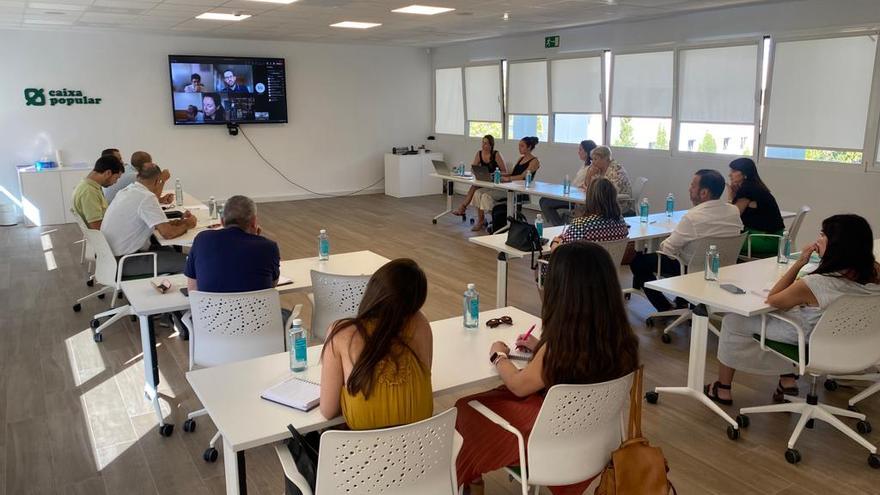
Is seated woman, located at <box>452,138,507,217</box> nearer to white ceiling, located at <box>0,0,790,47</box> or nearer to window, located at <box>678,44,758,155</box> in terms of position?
white ceiling, located at <box>0,0,790,47</box>

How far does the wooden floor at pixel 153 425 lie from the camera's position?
3.18 meters

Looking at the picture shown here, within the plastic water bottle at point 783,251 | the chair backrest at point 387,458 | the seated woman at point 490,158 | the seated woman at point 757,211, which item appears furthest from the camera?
the seated woman at point 490,158

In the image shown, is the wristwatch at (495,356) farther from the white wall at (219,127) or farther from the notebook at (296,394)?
the white wall at (219,127)

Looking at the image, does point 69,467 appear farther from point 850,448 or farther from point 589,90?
point 589,90

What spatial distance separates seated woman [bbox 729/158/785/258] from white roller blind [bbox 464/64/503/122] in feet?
22.3

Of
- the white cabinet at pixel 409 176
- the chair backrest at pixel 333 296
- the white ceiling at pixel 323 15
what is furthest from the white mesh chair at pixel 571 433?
the white cabinet at pixel 409 176

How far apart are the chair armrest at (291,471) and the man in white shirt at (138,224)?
327 centimetres

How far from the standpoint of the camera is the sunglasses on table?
10.3 feet

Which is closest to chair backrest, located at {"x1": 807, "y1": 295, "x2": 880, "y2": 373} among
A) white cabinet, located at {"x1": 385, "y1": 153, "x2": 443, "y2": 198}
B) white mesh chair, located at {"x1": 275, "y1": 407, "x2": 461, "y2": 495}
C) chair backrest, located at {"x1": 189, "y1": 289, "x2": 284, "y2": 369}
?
white mesh chair, located at {"x1": 275, "y1": 407, "x2": 461, "y2": 495}

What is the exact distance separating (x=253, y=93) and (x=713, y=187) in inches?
347

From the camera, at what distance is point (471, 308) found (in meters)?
3.10

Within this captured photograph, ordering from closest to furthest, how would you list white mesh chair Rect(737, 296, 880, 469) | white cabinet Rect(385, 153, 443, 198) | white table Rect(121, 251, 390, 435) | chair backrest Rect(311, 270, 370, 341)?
white mesh chair Rect(737, 296, 880, 469), white table Rect(121, 251, 390, 435), chair backrest Rect(311, 270, 370, 341), white cabinet Rect(385, 153, 443, 198)

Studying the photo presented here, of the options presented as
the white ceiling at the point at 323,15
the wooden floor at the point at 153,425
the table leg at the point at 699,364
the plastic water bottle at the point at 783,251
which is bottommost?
the wooden floor at the point at 153,425

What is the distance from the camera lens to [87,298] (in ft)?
19.4
